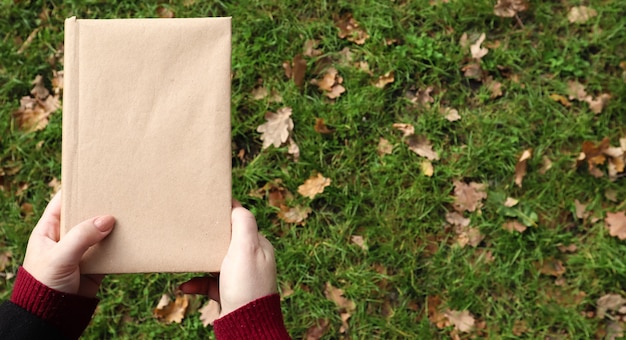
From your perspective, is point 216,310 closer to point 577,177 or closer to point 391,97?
point 391,97

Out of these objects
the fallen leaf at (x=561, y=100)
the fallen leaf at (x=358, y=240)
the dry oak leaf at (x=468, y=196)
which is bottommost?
the fallen leaf at (x=358, y=240)

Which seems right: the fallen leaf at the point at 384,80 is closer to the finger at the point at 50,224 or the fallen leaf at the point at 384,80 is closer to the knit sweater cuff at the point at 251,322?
the knit sweater cuff at the point at 251,322

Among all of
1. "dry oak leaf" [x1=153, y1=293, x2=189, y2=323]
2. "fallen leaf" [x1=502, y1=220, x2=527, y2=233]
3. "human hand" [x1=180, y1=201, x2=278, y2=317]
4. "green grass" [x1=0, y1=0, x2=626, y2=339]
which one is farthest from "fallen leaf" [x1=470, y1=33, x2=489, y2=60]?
"dry oak leaf" [x1=153, y1=293, x2=189, y2=323]

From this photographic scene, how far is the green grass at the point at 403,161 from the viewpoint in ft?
9.56

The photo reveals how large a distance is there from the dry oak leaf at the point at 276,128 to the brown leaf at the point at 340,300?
898 millimetres

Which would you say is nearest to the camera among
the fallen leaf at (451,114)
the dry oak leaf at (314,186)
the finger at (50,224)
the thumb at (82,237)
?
the thumb at (82,237)

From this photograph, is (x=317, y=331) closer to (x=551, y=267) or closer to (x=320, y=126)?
(x=320, y=126)

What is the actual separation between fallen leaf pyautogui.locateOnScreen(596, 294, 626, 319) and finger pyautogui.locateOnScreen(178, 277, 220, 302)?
2.15 meters

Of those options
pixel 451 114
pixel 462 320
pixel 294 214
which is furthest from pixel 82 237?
pixel 451 114

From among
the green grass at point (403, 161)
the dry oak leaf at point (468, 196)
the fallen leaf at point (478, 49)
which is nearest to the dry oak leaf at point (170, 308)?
the green grass at point (403, 161)

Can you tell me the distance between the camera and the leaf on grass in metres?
3.19

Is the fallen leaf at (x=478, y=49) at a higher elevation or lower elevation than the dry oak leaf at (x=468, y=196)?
higher

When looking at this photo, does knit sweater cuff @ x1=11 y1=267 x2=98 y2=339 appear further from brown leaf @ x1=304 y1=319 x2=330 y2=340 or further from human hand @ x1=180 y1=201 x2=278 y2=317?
brown leaf @ x1=304 y1=319 x2=330 y2=340

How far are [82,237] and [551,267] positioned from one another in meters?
2.50
